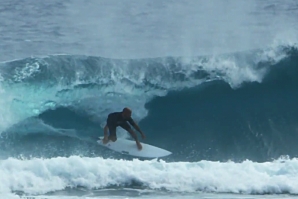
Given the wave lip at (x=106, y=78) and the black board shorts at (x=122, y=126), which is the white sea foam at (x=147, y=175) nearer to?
the black board shorts at (x=122, y=126)

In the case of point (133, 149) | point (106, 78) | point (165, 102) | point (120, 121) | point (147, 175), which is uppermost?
point (106, 78)

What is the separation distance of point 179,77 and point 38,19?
5.49 meters

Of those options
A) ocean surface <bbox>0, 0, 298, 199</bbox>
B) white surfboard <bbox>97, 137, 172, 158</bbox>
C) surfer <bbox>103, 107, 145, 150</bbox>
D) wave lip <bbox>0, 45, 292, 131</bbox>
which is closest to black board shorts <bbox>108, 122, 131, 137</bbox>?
surfer <bbox>103, 107, 145, 150</bbox>

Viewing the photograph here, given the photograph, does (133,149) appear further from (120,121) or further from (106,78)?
(106,78)

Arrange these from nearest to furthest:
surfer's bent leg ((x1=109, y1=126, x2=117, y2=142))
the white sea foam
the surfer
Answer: the white sea foam → the surfer → surfer's bent leg ((x1=109, y1=126, x2=117, y2=142))

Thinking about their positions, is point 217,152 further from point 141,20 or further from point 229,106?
point 141,20

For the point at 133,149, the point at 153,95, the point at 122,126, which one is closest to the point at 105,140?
the point at 122,126

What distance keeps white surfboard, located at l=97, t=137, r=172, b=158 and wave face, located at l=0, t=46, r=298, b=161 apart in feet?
0.74

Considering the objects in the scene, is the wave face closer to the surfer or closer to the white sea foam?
the surfer

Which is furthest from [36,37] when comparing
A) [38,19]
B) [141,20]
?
[141,20]

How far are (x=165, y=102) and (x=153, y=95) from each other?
1.23ft

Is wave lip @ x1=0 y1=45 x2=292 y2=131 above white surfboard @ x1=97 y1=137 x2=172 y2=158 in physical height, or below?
above

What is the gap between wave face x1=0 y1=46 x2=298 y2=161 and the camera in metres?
17.7

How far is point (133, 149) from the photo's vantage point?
16891 millimetres
